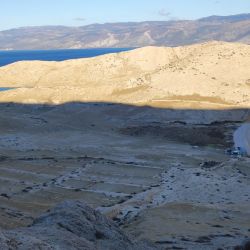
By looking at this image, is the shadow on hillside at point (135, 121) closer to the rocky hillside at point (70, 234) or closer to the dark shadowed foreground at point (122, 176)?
the dark shadowed foreground at point (122, 176)

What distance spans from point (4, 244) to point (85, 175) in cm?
2495

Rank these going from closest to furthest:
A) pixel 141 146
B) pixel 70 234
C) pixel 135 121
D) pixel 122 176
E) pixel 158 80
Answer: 1. pixel 70 234
2. pixel 122 176
3. pixel 141 146
4. pixel 135 121
5. pixel 158 80

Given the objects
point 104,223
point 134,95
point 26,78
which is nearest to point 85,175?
point 104,223

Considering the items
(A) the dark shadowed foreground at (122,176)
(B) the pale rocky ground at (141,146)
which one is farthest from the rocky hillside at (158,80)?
(A) the dark shadowed foreground at (122,176)

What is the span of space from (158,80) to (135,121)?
1504 cm

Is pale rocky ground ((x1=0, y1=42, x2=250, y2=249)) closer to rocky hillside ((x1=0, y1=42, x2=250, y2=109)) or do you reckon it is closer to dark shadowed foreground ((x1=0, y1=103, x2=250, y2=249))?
dark shadowed foreground ((x1=0, y1=103, x2=250, y2=249))

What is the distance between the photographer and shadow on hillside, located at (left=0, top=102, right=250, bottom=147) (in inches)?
2096

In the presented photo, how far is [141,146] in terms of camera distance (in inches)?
1917

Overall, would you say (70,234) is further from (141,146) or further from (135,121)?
(135,121)

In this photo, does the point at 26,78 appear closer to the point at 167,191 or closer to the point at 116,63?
the point at 116,63

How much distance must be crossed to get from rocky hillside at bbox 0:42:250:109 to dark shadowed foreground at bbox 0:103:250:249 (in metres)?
3.33

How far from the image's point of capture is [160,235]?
67.9 ft

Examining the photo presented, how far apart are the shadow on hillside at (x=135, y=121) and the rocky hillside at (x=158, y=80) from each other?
89.7 inches

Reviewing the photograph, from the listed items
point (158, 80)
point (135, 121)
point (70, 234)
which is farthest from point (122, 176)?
point (158, 80)
